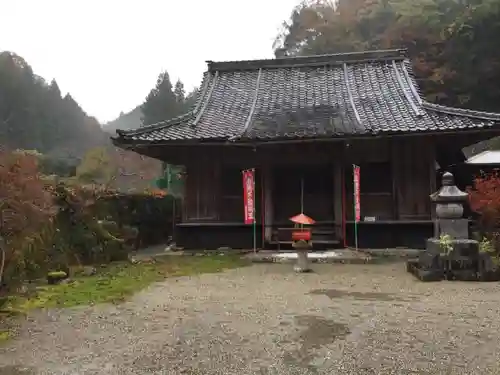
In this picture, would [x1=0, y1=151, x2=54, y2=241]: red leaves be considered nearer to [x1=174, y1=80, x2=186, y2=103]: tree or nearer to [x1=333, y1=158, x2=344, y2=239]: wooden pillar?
[x1=333, y1=158, x2=344, y2=239]: wooden pillar

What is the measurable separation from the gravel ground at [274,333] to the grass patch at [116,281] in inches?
19.4

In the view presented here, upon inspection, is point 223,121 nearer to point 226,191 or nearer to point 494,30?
point 226,191

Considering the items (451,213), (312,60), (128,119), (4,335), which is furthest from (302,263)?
(128,119)

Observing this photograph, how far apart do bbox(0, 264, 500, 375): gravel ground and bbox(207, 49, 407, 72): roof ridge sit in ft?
35.1

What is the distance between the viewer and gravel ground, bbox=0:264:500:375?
4.19 m

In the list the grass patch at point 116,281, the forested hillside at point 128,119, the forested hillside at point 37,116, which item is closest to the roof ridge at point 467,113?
the grass patch at point 116,281

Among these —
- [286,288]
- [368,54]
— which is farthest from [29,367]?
[368,54]

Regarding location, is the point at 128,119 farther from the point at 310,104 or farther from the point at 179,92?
the point at 310,104

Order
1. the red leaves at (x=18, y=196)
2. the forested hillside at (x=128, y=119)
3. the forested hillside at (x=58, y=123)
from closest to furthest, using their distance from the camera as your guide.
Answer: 1. the red leaves at (x=18, y=196)
2. the forested hillside at (x=58, y=123)
3. the forested hillside at (x=128, y=119)

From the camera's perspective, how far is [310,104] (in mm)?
15109

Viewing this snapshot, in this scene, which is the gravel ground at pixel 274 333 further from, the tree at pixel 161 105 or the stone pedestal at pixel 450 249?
the tree at pixel 161 105

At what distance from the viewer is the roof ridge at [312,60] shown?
16719 mm

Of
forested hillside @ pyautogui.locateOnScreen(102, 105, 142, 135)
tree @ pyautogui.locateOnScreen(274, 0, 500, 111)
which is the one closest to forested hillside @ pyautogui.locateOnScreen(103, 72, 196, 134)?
tree @ pyautogui.locateOnScreen(274, 0, 500, 111)

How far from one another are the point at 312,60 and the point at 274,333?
13.9m
